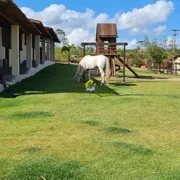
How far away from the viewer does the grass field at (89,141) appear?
14.3 ft

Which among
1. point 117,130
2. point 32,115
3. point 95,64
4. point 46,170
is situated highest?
point 95,64

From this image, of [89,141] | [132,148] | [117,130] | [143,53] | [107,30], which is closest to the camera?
[132,148]

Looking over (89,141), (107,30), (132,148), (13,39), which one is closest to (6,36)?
(13,39)

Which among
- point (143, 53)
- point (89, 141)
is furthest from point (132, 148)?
Answer: point (143, 53)

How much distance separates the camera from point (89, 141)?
576cm

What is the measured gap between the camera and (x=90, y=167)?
4488mm

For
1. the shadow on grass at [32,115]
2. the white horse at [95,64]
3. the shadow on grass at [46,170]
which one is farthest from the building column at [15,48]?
the shadow on grass at [46,170]

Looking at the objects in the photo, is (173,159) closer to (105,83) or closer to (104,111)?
(104,111)

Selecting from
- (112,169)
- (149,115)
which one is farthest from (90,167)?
(149,115)

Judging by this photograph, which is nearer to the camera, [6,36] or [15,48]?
[15,48]

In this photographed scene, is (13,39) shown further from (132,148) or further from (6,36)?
(132,148)

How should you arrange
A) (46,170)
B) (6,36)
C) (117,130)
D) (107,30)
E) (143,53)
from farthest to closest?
(143,53) → (107,30) → (6,36) → (117,130) → (46,170)

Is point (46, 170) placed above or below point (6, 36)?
below

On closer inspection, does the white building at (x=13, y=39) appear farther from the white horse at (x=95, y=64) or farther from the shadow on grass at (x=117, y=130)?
the shadow on grass at (x=117, y=130)
